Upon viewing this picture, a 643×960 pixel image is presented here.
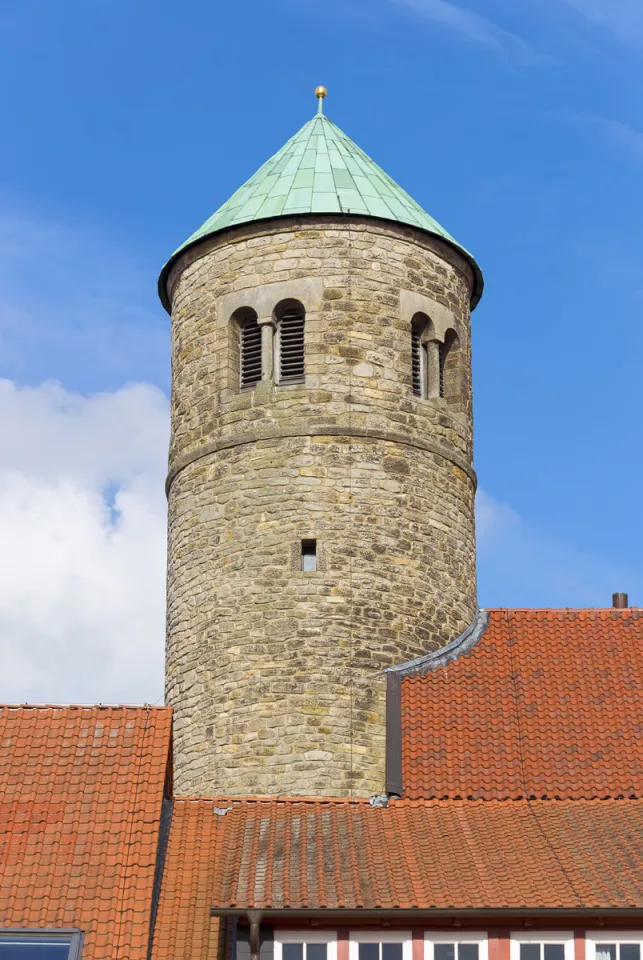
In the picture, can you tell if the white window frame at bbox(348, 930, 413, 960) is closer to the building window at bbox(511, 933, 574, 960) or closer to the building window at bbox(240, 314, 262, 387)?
the building window at bbox(511, 933, 574, 960)

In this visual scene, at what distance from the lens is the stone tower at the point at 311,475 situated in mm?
26125

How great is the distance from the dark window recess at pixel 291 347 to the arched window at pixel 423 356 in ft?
5.34

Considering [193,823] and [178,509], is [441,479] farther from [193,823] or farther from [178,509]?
[193,823]

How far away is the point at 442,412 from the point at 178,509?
393 cm

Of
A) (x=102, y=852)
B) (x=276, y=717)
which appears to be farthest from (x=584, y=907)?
(x=276, y=717)

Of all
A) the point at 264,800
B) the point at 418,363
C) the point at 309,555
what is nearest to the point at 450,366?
the point at 418,363

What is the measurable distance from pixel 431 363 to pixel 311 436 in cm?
239

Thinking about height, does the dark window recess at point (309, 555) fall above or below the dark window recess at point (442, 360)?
below

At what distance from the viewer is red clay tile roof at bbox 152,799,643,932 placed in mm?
20484

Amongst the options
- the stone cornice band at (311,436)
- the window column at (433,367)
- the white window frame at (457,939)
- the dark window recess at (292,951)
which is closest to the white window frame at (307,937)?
the dark window recess at (292,951)

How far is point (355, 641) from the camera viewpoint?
2639 centimetres

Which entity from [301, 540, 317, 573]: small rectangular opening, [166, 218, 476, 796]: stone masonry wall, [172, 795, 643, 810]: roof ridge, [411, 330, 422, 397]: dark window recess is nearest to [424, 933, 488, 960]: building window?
[172, 795, 643, 810]: roof ridge

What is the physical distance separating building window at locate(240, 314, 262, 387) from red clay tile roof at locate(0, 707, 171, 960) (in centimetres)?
614

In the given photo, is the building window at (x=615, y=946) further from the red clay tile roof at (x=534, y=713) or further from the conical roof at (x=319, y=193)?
the conical roof at (x=319, y=193)
